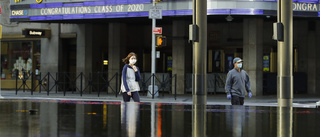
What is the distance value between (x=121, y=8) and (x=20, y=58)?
10.1 m

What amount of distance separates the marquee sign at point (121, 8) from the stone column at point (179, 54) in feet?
10.0

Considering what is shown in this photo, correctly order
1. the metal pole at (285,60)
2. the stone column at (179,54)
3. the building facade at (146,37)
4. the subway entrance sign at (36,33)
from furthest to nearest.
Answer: the subway entrance sign at (36,33) → the stone column at (179,54) → the building facade at (146,37) → the metal pole at (285,60)

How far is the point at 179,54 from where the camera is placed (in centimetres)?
3247

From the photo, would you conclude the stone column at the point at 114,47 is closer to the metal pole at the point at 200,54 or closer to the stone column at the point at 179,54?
the stone column at the point at 179,54

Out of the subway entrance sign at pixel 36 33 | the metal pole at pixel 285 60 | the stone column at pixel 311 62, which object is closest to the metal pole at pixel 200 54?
the metal pole at pixel 285 60

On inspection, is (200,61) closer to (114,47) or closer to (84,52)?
(114,47)

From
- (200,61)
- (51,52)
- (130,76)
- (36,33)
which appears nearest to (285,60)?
(200,61)

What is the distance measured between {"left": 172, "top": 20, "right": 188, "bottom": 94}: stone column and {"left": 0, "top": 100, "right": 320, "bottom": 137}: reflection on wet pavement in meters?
19.2

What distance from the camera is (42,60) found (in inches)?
1437

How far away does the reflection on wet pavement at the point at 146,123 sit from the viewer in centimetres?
873

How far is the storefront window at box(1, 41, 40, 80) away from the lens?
3734 cm

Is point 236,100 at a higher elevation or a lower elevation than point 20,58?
lower

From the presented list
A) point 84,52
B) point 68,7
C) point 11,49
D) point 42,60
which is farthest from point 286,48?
point 11,49

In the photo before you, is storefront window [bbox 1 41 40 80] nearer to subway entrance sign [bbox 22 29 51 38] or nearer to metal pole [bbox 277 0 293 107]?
subway entrance sign [bbox 22 29 51 38]
